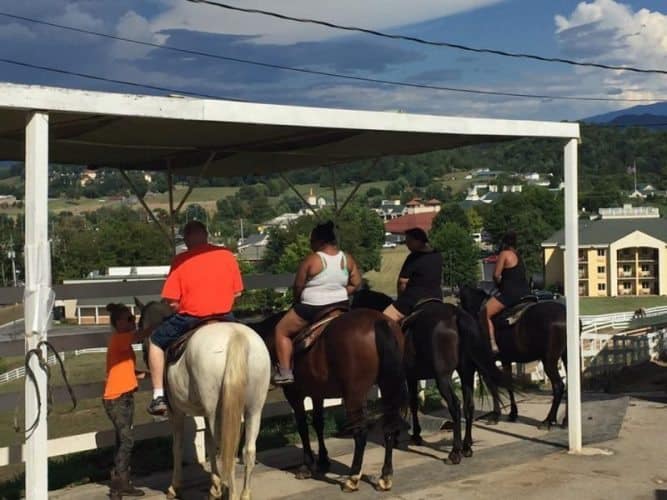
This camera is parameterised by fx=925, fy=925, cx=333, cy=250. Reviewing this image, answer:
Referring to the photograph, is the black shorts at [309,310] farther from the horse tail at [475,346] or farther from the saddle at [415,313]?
the horse tail at [475,346]


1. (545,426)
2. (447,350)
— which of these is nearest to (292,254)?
(545,426)

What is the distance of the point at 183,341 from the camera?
707 centimetres

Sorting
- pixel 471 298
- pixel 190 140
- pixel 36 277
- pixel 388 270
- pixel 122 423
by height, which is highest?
pixel 190 140

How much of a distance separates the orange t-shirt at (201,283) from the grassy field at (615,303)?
66185mm

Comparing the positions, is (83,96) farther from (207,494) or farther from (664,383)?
(664,383)

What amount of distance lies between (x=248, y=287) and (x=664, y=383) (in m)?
8.01

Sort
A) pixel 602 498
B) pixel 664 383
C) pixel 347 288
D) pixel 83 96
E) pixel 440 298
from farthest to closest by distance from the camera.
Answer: pixel 664 383 → pixel 440 298 → pixel 347 288 → pixel 602 498 → pixel 83 96

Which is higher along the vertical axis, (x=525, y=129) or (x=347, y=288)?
(x=525, y=129)

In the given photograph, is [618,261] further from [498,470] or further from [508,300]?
[498,470]

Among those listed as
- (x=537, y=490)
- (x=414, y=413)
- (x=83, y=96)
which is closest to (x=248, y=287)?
(x=414, y=413)

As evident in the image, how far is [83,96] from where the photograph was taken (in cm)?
611

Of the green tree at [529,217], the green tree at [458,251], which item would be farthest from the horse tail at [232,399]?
the green tree at [529,217]

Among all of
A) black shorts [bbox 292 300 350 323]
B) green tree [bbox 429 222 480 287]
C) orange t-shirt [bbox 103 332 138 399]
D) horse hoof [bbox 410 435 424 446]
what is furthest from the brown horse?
green tree [bbox 429 222 480 287]

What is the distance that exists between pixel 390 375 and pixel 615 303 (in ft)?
252
